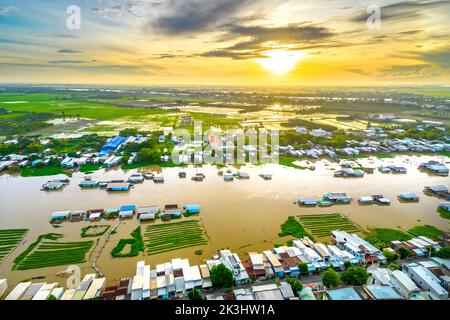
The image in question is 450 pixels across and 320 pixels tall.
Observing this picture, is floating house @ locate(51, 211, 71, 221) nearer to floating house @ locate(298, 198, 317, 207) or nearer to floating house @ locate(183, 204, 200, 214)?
floating house @ locate(183, 204, 200, 214)

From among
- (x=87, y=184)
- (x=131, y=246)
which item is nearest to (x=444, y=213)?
(x=131, y=246)

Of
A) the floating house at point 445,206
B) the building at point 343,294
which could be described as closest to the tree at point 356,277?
the building at point 343,294

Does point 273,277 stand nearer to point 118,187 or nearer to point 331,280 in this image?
point 331,280

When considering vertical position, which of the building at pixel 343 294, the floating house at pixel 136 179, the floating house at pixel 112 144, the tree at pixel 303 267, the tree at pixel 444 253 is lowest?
the tree at pixel 303 267

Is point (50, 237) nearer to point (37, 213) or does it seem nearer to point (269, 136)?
point (37, 213)

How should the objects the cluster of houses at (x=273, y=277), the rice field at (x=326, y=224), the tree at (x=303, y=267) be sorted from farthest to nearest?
the rice field at (x=326, y=224), the tree at (x=303, y=267), the cluster of houses at (x=273, y=277)

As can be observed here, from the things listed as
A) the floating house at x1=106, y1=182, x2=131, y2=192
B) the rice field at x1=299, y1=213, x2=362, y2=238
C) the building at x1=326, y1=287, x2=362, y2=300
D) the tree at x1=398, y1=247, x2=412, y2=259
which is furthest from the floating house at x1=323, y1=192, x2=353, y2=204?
the floating house at x1=106, y1=182, x2=131, y2=192

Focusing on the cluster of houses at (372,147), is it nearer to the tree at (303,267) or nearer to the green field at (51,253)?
the tree at (303,267)
